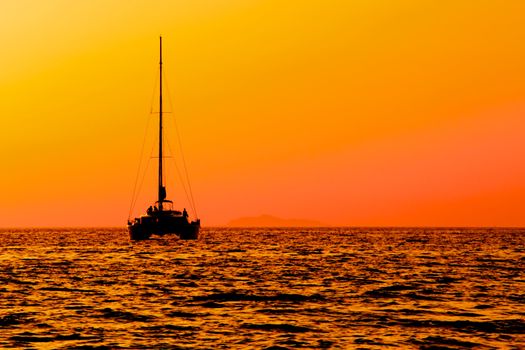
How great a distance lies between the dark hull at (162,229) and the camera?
99.9 metres

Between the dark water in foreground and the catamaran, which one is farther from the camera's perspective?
the catamaran

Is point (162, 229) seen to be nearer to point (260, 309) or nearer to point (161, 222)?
point (161, 222)

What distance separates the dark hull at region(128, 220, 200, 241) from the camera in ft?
328

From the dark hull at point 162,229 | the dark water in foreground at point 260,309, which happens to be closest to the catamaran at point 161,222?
the dark hull at point 162,229

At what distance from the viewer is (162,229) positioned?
328 feet

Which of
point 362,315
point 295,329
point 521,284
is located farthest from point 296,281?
point 295,329

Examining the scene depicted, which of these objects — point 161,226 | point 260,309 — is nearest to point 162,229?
point 161,226

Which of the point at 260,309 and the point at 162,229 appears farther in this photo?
the point at 162,229

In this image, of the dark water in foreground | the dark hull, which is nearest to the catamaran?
the dark hull

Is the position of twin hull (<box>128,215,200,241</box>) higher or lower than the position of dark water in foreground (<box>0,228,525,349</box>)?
higher

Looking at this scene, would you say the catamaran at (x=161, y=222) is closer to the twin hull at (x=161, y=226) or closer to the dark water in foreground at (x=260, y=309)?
the twin hull at (x=161, y=226)

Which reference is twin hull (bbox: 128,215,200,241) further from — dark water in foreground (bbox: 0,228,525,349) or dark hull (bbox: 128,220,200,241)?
dark water in foreground (bbox: 0,228,525,349)

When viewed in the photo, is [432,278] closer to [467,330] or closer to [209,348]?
[467,330]

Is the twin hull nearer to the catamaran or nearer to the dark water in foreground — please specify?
the catamaran
